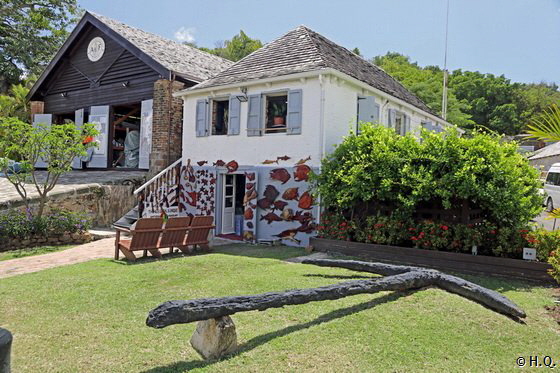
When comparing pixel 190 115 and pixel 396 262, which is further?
pixel 190 115

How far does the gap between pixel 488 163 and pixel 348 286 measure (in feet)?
15.0

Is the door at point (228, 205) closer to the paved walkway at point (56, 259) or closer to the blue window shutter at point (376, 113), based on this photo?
the paved walkway at point (56, 259)

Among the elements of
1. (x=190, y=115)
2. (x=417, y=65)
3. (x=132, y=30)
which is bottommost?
(x=190, y=115)

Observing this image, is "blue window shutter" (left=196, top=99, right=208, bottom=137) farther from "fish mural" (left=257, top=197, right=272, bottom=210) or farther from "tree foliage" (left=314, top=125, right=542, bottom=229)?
"tree foliage" (left=314, top=125, right=542, bottom=229)

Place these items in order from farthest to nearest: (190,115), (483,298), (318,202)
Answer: (190,115) → (318,202) → (483,298)

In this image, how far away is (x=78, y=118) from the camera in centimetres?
1761

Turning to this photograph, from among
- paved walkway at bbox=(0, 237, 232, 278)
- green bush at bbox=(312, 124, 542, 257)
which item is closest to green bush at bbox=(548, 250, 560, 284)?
green bush at bbox=(312, 124, 542, 257)

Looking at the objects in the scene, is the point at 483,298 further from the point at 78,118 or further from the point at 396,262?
the point at 78,118

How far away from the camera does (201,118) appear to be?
1307 centimetres

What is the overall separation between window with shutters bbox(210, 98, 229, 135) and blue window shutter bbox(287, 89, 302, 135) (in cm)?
293

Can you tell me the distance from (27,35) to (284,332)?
1336 inches

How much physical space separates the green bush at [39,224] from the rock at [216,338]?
335 inches

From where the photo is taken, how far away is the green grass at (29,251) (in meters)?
9.29

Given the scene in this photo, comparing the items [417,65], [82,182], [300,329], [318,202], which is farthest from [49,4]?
[417,65]
